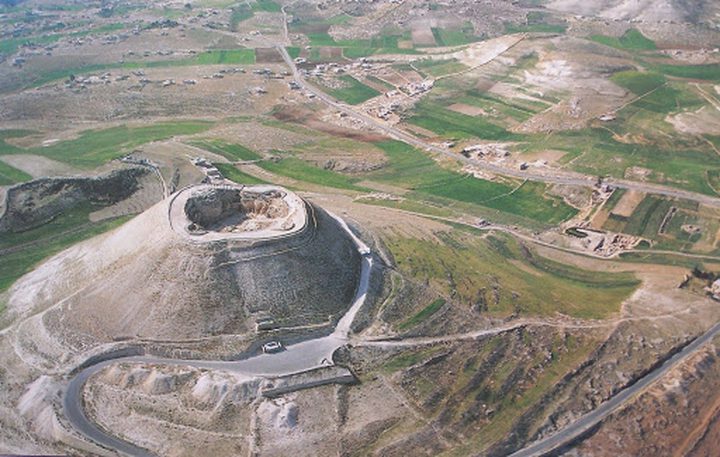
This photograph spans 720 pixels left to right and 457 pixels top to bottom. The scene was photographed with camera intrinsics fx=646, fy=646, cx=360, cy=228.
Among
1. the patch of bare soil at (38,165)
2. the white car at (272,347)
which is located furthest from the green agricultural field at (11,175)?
the white car at (272,347)

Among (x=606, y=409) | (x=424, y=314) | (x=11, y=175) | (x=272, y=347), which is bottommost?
(x=606, y=409)

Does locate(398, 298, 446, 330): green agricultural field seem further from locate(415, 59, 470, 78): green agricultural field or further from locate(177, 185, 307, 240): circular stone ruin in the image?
locate(415, 59, 470, 78): green agricultural field

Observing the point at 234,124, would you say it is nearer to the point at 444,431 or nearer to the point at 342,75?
the point at 342,75

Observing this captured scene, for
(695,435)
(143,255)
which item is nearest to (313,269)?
(143,255)

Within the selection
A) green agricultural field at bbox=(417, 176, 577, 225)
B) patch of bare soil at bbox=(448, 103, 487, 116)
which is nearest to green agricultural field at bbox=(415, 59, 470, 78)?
patch of bare soil at bbox=(448, 103, 487, 116)

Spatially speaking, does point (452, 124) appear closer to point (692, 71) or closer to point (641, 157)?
point (641, 157)

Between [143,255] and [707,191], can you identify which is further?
[707,191]

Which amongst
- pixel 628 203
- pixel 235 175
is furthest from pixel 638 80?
pixel 235 175
